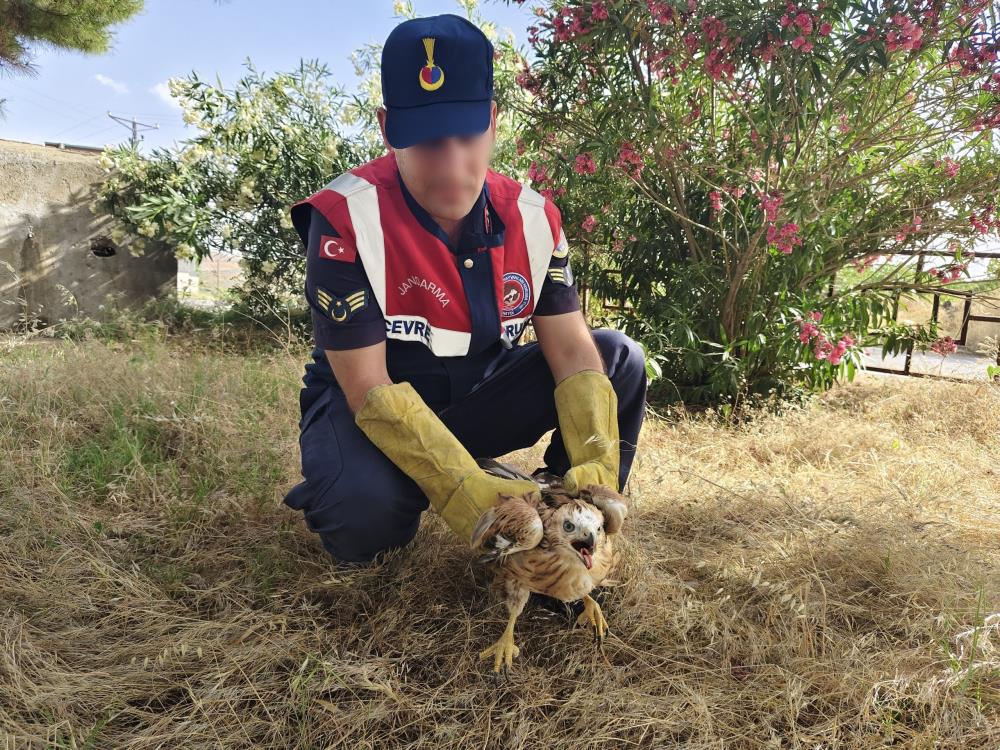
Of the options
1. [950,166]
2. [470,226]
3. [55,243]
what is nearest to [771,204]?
[950,166]

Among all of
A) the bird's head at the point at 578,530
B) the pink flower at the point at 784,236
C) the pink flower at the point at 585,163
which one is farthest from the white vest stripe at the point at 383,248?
the pink flower at the point at 784,236

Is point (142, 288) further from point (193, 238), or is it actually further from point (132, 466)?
point (132, 466)

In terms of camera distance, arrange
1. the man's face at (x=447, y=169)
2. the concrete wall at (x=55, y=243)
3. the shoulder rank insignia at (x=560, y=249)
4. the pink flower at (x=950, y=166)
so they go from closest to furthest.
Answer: the man's face at (x=447, y=169) → the shoulder rank insignia at (x=560, y=249) → the pink flower at (x=950, y=166) → the concrete wall at (x=55, y=243)

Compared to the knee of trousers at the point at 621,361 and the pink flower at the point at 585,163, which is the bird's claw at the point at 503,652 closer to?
the knee of trousers at the point at 621,361

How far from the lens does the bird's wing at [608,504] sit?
1.46 meters

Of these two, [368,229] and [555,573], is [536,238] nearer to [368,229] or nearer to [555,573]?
[368,229]

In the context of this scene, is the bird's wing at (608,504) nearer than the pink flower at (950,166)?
Yes

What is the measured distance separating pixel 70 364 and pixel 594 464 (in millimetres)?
3209

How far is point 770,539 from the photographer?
7.09 feet

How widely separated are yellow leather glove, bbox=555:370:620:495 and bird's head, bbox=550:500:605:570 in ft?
0.77

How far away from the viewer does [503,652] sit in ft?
5.06

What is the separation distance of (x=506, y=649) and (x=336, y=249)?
3.50ft

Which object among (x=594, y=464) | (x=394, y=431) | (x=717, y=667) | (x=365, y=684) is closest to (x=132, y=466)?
(x=394, y=431)

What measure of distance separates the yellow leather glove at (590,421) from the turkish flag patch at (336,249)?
0.67 metres
